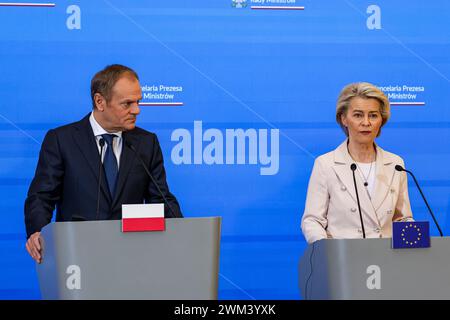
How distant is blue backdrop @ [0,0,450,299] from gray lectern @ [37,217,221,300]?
5.56 ft

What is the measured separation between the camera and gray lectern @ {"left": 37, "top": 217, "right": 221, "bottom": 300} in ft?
10.7

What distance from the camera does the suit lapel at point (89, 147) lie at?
4.02 m

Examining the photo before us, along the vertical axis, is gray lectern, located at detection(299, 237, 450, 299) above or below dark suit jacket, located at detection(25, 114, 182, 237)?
below

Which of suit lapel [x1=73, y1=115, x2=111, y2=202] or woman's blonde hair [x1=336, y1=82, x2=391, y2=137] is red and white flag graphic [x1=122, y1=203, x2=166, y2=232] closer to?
suit lapel [x1=73, y1=115, x2=111, y2=202]

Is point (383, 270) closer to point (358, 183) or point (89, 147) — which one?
point (358, 183)

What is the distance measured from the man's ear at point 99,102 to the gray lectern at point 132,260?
881mm

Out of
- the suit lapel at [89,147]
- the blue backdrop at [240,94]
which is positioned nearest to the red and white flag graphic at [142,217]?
the suit lapel at [89,147]

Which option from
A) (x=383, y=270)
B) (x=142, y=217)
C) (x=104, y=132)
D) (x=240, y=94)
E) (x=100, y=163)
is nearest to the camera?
(x=142, y=217)

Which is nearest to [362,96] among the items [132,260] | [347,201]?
[347,201]

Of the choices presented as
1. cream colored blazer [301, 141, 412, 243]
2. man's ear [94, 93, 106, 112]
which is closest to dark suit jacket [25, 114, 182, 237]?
man's ear [94, 93, 106, 112]

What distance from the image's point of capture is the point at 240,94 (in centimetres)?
506

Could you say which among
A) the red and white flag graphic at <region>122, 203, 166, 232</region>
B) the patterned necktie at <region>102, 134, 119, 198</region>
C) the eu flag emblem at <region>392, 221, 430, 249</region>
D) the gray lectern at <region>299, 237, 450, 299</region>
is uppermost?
the patterned necktie at <region>102, 134, 119, 198</region>

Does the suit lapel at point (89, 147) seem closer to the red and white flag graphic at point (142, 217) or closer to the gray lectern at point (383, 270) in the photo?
the red and white flag graphic at point (142, 217)

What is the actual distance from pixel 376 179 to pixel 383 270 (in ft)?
2.70
